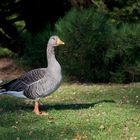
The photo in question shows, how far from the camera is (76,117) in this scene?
9.71 metres

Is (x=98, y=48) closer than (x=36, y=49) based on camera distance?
Yes

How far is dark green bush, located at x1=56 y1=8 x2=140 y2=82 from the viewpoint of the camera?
14.8 m

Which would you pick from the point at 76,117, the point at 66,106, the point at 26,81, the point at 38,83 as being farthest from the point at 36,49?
the point at 76,117

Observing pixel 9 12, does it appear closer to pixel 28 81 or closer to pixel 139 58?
pixel 139 58

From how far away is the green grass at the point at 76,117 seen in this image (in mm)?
8531

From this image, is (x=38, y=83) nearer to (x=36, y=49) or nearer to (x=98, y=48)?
(x=98, y=48)

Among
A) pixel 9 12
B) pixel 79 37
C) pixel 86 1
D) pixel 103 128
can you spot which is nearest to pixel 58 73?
pixel 103 128

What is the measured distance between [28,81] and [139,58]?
553 centimetres

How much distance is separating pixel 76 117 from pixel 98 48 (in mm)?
5436

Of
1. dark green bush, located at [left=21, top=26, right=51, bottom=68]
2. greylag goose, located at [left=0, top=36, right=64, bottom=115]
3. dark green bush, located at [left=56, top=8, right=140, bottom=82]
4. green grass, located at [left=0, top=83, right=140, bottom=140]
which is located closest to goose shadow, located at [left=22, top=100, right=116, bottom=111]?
green grass, located at [left=0, top=83, right=140, bottom=140]

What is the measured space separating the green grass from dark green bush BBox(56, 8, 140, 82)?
1898 millimetres

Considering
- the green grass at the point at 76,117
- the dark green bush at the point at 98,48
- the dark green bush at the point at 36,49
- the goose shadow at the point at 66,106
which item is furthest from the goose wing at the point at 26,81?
the dark green bush at the point at 36,49

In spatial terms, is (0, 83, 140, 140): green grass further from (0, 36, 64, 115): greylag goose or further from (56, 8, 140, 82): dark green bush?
(56, 8, 140, 82): dark green bush

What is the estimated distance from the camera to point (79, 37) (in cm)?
1488
